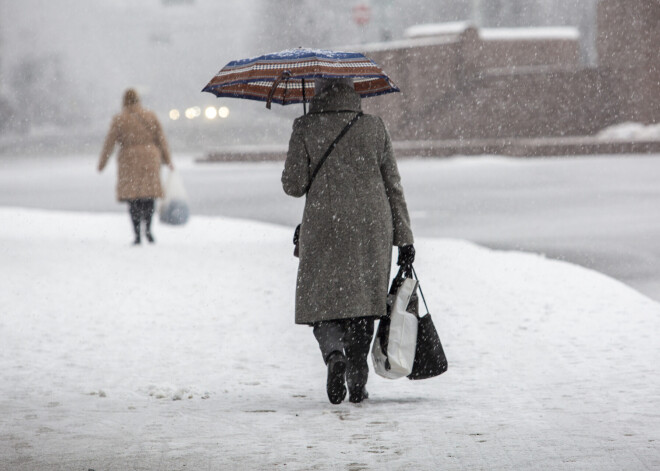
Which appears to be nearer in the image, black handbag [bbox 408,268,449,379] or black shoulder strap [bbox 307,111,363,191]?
black shoulder strap [bbox 307,111,363,191]

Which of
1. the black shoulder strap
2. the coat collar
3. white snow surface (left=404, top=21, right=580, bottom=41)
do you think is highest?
the coat collar

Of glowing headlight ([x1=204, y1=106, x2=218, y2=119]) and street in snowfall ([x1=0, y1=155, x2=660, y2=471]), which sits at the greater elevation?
street in snowfall ([x1=0, y1=155, x2=660, y2=471])

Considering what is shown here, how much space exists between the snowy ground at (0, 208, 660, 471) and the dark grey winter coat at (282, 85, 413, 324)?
0.51 m

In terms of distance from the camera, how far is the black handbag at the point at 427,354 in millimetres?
5121

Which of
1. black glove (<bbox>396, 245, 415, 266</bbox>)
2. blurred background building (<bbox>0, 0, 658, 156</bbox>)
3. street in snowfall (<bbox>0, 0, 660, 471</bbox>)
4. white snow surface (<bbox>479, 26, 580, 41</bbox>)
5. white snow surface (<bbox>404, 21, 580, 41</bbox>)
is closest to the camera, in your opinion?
street in snowfall (<bbox>0, 0, 660, 471</bbox>)

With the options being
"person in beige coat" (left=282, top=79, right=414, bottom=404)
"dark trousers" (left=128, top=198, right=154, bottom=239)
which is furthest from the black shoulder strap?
"dark trousers" (left=128, top=198, right=154, bottom=239)

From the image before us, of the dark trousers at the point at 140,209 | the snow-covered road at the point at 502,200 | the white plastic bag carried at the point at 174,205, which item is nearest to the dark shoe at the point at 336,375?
the snow-covered road at the point at 502,200

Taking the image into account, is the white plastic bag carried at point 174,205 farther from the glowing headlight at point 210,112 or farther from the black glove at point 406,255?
the glowing headlight at point 210,112

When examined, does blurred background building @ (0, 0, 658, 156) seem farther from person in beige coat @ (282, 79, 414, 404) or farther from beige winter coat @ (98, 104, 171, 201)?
person in beige coat @ (282, 79, 414, 404)

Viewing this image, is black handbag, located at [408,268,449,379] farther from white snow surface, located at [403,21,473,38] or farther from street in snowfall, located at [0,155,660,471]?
white snow surface, located at [403,21,473,38]

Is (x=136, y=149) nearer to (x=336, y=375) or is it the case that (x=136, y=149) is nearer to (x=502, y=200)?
(x=336, y=375)

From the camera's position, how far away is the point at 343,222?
199 inches

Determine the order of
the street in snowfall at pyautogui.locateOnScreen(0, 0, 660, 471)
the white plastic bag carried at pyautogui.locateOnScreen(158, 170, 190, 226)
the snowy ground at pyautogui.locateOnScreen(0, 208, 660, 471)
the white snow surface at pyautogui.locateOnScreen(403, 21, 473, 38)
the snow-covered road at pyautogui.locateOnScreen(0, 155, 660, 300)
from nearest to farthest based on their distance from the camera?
the snowy ground at pyautogui.locateOnScreen(0, 208, 660, 471), the street in snowfall at pyautogui.locateOnScreen(0, 0, 660, 471), the snow-covered road at pyautogui.locateOnScreen(0, 155, 660, 300), the white plastic bag carried at pyautogui.locateOnScreen(158, 170, 190, 226), the white snow surface at pyautogui.locateOnScreen(403, 21, 473, 38)

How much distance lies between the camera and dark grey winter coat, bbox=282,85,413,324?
16.4 feet
